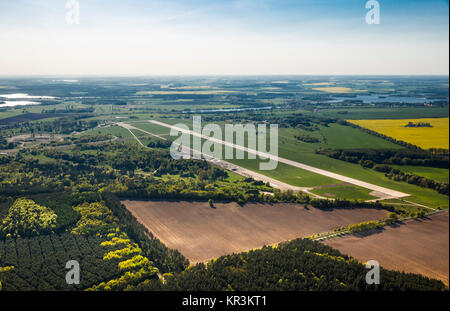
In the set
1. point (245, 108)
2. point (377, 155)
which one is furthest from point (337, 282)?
point (245, 108)

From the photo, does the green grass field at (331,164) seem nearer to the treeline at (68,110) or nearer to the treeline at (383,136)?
the treeline at (383,136)

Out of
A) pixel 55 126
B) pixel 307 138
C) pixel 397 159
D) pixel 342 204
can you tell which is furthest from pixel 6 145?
pixel 397 159

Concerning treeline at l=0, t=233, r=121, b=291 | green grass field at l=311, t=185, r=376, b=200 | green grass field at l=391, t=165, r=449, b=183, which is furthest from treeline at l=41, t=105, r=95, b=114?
green grass field at l=391, t=165, r=449, b=183

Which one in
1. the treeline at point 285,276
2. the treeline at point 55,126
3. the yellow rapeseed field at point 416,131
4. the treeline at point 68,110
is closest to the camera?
the treeline at point 285,276

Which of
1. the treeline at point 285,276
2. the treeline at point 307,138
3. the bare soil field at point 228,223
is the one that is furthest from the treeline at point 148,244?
the treeline at point 307,138

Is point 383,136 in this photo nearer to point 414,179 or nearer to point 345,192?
point 414,179

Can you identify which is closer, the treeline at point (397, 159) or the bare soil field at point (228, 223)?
the bare soil field at point (228, 223)

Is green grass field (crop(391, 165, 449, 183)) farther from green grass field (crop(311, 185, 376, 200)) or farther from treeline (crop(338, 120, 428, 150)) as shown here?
green grass field (crop(311, 185, 376, 200))
